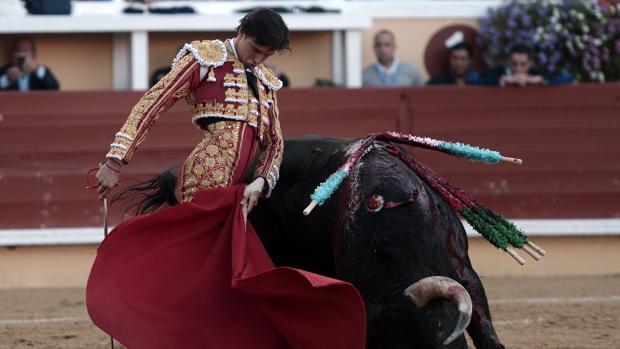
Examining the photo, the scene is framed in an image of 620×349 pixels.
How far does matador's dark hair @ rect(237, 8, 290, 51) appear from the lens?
4.16 metres

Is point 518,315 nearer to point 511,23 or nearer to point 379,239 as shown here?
point 379,239

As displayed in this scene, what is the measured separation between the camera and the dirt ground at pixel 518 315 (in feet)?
17.7

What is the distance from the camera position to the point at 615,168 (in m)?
8.09

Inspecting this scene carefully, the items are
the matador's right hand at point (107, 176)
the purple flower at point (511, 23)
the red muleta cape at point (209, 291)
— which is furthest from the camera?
the purple flower at point (511, 23)

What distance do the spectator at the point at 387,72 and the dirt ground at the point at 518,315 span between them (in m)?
1.50

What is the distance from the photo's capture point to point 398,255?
3947 millimetres

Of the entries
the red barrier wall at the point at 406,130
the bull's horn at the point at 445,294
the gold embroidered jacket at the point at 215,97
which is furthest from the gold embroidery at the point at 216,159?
the red barrier wall at the point at 406,130

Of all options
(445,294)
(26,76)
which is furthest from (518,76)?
(445,294)

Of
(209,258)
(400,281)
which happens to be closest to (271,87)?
(209,258)

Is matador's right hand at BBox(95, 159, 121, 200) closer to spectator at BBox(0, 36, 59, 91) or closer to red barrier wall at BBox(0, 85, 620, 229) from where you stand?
red barrier wall at BBox(0, 85, 620, 229)

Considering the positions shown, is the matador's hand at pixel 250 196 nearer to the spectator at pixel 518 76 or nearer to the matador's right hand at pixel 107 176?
the matador's right hand at pixel 107 176

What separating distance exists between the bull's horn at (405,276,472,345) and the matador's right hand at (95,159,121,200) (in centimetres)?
97

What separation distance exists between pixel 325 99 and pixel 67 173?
1.56 m

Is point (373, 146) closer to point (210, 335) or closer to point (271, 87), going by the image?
point (271, 87)
